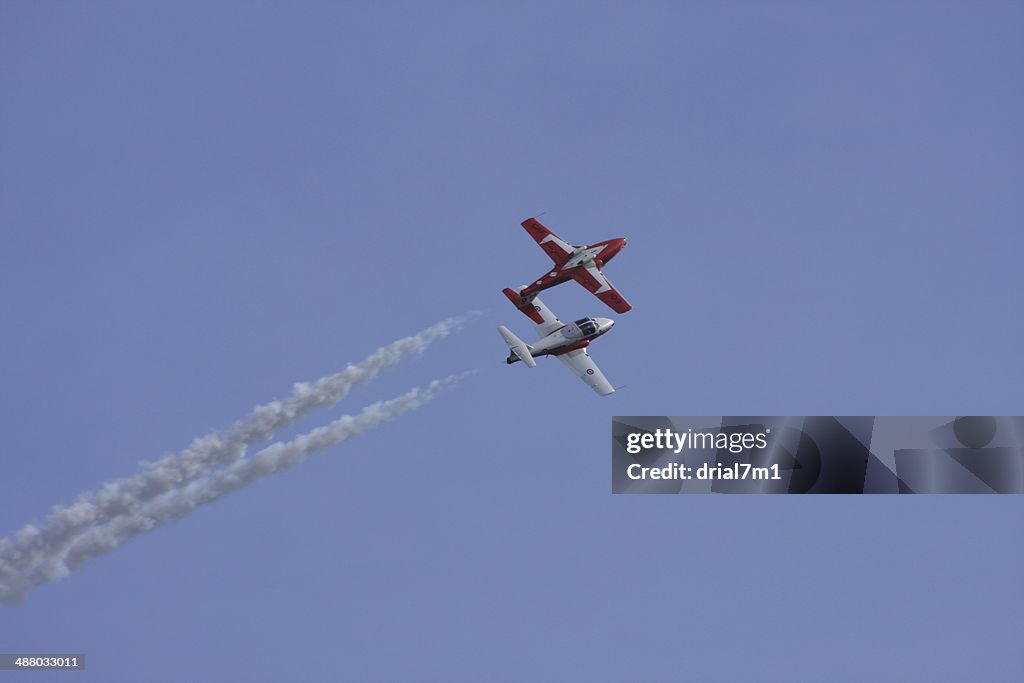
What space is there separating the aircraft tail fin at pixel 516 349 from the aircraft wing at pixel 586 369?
317 centimetres

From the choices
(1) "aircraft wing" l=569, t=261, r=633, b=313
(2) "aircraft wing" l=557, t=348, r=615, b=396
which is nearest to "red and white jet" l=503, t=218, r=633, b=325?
(1) "aircraft wing" l=569, t=261, r=633, b=313

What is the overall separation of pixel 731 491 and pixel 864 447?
10689 mm

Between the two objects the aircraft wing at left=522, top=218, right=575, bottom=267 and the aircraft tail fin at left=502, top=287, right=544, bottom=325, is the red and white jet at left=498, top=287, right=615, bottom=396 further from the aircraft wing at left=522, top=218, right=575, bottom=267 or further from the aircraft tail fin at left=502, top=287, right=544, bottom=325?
the aircraft wing at left=522, top=218, right=575, bottom=267

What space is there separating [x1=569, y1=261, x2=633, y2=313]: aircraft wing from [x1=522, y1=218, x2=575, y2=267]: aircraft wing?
1.80m

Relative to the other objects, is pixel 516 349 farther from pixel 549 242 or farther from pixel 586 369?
pixel 549 242

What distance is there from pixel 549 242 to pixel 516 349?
39.3ft

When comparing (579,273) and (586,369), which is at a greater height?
(579,273)

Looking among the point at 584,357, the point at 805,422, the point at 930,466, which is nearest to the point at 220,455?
the point at 584,357

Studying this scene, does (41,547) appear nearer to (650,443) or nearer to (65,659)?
(65,659)

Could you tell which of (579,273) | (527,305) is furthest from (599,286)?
(527,305)

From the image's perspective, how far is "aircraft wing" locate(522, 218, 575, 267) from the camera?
158875mm

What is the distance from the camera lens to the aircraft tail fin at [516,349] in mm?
151750

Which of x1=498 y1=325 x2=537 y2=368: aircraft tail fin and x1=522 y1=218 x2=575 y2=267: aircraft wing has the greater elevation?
x1=522 y1=218 x2=575 y2=267: aircraft wing

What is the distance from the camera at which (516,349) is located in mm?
152250
